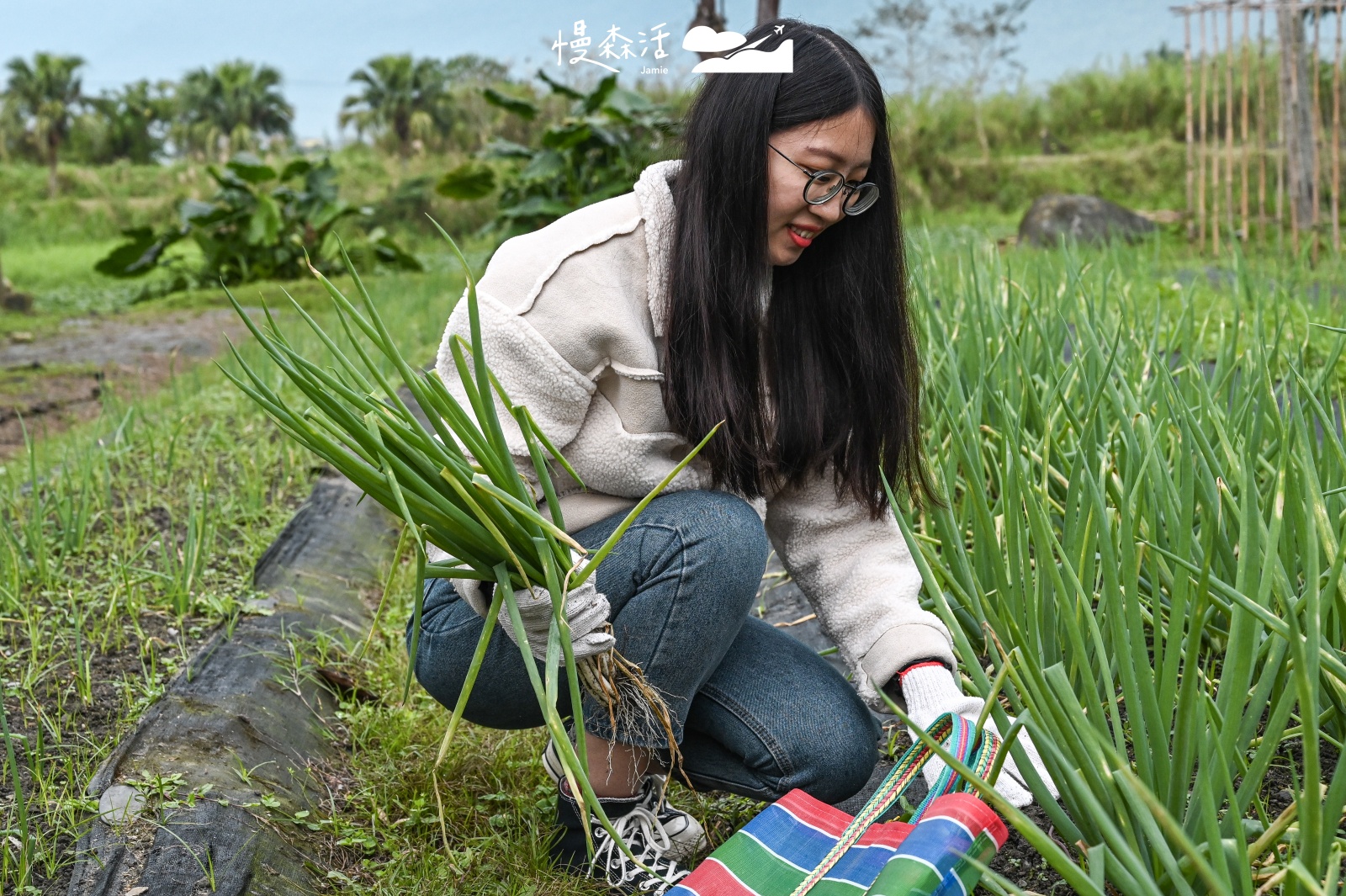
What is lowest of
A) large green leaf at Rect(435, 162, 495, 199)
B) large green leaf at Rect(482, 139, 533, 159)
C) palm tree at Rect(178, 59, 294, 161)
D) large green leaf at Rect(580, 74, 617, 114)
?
large green leaf at Rect(435, 162, 495, 199)

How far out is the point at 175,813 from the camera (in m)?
1.25

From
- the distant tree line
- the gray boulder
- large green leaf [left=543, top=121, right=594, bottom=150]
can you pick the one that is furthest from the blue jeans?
the distant tree line

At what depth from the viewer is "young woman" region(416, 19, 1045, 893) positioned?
129cm

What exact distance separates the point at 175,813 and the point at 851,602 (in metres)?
0.80

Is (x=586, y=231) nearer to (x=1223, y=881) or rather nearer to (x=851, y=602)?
(x=851, y=602)

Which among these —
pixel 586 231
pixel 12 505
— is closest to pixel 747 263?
pixel 586 231

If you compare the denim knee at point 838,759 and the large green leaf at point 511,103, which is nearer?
the denim knee at point 838,759

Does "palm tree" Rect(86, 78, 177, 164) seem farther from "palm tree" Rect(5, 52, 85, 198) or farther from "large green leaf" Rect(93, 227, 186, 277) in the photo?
"large green leaf" Rect(93, 227, 186, 277)

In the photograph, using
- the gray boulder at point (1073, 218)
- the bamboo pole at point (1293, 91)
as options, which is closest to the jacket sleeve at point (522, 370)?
the bamboo pole at point (1293, 91)

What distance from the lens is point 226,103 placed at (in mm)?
27047

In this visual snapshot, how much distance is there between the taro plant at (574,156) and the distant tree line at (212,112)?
7539 mm

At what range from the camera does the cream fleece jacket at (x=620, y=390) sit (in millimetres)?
1289

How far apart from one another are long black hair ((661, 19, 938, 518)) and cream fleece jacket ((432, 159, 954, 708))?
1.3 inches

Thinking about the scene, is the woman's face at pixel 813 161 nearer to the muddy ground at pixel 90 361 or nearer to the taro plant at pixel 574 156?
the muddy ground at pixel 90 361
